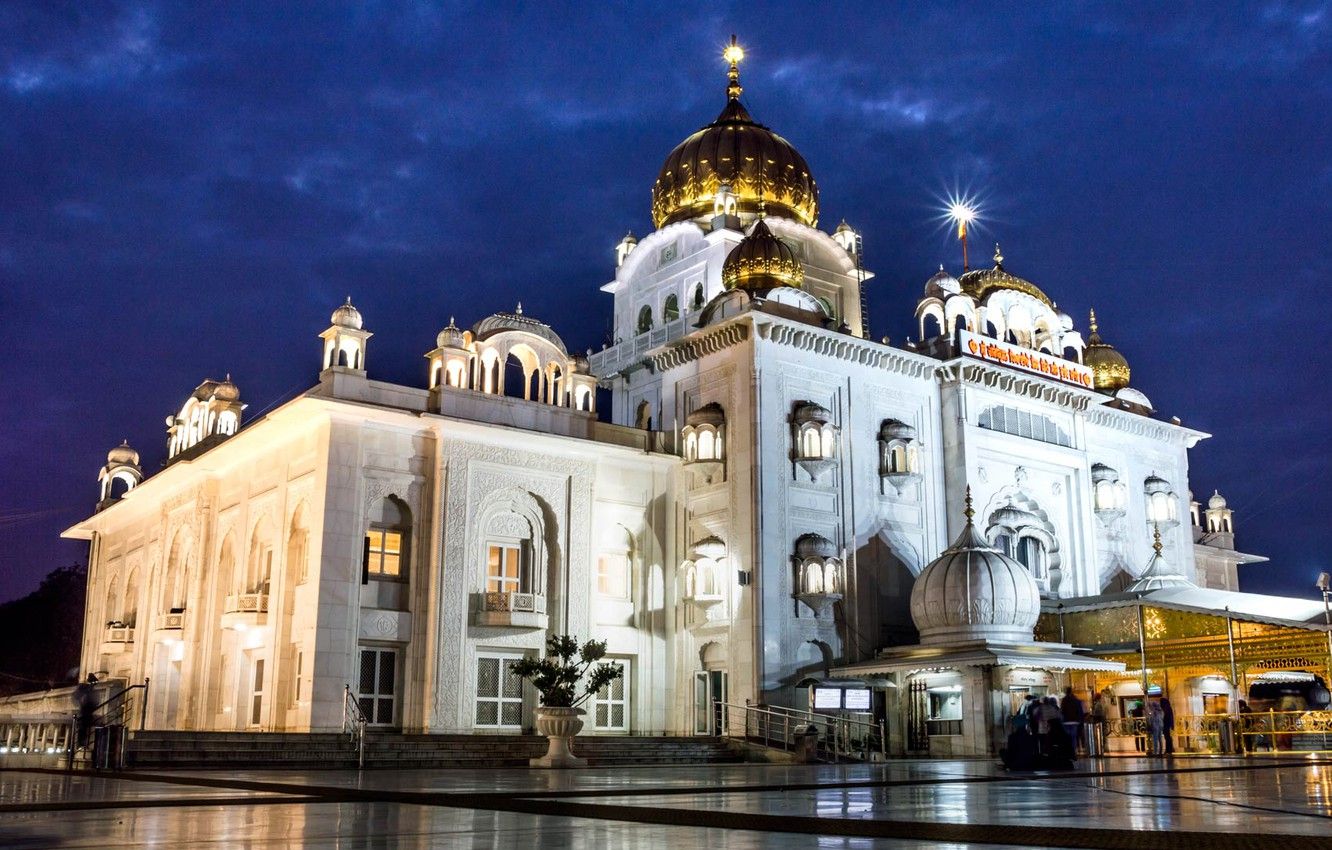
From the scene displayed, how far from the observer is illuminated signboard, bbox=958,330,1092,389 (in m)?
31.2

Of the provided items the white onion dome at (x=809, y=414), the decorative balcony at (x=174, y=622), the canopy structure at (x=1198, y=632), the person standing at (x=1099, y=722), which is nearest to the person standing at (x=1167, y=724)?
the person standing at (x=1099, y=722)

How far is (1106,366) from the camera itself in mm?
38562

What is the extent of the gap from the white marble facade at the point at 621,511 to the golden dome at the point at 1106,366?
480cm

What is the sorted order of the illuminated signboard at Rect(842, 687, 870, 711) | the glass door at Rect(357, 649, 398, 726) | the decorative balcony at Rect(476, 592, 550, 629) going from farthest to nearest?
the illuminated signboard at Rect(842, 687, 870, 711)
the decorative balcony at Rect(476, 592, 550, 629)
the glass door at Rect(357, 649, 398, 726)

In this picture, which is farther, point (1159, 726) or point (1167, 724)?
point (1167, 724)

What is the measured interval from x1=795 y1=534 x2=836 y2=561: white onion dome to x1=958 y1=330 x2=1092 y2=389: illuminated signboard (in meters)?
7.14

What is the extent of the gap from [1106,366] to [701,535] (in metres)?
17.3

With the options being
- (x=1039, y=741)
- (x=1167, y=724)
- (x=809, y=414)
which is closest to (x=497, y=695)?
(x=809, y=414)

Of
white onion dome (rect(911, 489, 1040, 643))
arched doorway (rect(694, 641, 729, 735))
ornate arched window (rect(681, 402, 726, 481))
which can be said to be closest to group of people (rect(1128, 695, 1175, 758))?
white onion dome (rect(911, 489, 1040, 643))

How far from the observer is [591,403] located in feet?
92.1

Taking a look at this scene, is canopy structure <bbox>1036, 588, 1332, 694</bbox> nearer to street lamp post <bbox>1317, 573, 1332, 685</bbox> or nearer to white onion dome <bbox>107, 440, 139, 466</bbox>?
street lamp post <bbox>1317, 573, 1332, 685</bbox>

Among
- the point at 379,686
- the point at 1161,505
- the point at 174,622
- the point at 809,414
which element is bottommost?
the point at 379,686

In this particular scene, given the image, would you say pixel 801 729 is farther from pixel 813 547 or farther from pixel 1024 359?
pixel 1024 359

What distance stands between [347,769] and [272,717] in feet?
22.4
